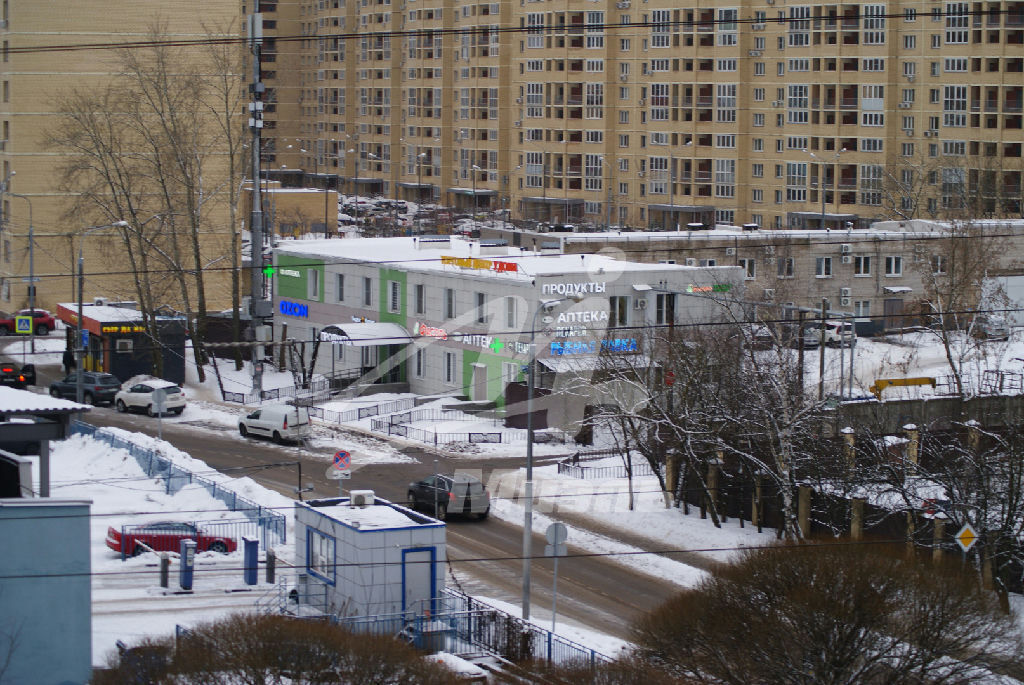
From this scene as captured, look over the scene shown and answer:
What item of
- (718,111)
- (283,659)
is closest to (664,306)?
(283,659)

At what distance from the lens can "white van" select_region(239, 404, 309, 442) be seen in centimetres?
3550

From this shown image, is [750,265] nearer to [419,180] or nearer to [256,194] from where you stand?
[256,194]

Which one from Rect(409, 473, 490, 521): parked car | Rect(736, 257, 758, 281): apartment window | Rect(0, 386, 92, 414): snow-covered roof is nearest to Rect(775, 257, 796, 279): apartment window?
Rect(736, 257, 758, 281): apartment window

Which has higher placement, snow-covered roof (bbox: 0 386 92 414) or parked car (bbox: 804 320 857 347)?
snow-covered roof (bbox: 0 386 92 414)

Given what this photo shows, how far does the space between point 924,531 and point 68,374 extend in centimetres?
2529

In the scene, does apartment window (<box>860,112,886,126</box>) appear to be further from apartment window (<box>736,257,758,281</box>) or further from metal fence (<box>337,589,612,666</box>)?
metal fence (<box>337,589,612,666</box>)

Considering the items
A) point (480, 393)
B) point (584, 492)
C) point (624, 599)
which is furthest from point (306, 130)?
point (624, 599)

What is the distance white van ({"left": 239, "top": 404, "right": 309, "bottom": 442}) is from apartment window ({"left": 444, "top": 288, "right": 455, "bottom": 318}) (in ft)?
21.0

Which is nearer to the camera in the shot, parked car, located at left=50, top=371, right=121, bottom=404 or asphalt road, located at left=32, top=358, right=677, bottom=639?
asphalt road, located at left=32, top=358, right=677, bottom=639

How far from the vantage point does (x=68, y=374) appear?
138 feet

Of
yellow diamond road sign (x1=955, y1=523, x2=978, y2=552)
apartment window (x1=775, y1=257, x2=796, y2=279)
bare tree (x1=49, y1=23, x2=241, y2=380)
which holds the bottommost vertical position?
yellow diamond road sign (x1=955, y1=523, x2=978, y2=552)

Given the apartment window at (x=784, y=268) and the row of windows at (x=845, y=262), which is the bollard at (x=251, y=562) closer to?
the row of windows at (x=845, y=262)

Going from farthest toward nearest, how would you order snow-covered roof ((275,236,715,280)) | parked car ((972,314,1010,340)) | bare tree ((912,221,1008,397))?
bare tree ((912,221,1008,397)) < parked car ((972,314,1010,340)) < snow-covered roof ((275,236,715,280))

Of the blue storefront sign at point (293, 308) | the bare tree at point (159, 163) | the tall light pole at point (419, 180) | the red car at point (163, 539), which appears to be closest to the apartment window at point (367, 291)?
the blue storefront sign at point (293, 308)
